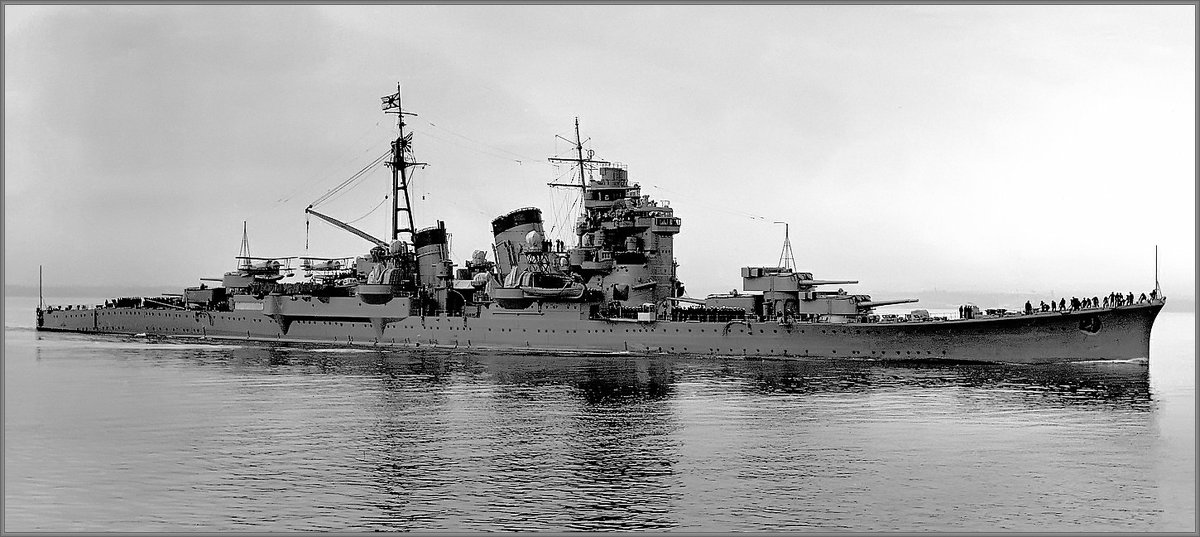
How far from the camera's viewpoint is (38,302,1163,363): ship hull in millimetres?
43781

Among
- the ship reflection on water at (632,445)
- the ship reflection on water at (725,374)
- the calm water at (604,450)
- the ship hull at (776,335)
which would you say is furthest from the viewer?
the ship hull at (776,335)

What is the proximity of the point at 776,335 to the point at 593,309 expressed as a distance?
32.4 ft

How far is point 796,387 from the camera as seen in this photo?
37.2 meters

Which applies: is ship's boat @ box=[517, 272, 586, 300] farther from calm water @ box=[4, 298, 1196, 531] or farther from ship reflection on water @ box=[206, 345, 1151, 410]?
calm water @ box=[4, 298, 1196, 531]

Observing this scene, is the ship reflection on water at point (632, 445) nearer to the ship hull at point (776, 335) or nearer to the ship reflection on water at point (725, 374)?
the ship reflection on water at point (725, 374)

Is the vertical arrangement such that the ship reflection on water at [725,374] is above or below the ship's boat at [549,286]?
below

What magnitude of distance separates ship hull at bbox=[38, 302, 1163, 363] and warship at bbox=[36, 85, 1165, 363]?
6 centimetres

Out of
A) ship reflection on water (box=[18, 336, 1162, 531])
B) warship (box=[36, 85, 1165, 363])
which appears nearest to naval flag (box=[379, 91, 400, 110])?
warship (box=[36, 85, 1165, 363])

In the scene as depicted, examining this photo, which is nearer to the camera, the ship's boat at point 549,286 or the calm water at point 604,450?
the calm water at point 604,450

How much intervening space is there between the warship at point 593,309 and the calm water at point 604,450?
106 inches

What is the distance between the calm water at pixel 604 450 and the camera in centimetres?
1939

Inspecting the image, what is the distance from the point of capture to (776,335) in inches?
1852

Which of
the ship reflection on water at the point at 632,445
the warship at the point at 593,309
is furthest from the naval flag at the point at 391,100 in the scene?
the ship reflection on water at the point at 632,445

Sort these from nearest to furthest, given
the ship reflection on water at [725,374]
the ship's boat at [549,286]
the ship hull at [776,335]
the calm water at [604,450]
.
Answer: the calm water at [604,450]
the ship reflection on water at [725,374]
the ship hull at [776,335]
the ship's boat at [549,286]
